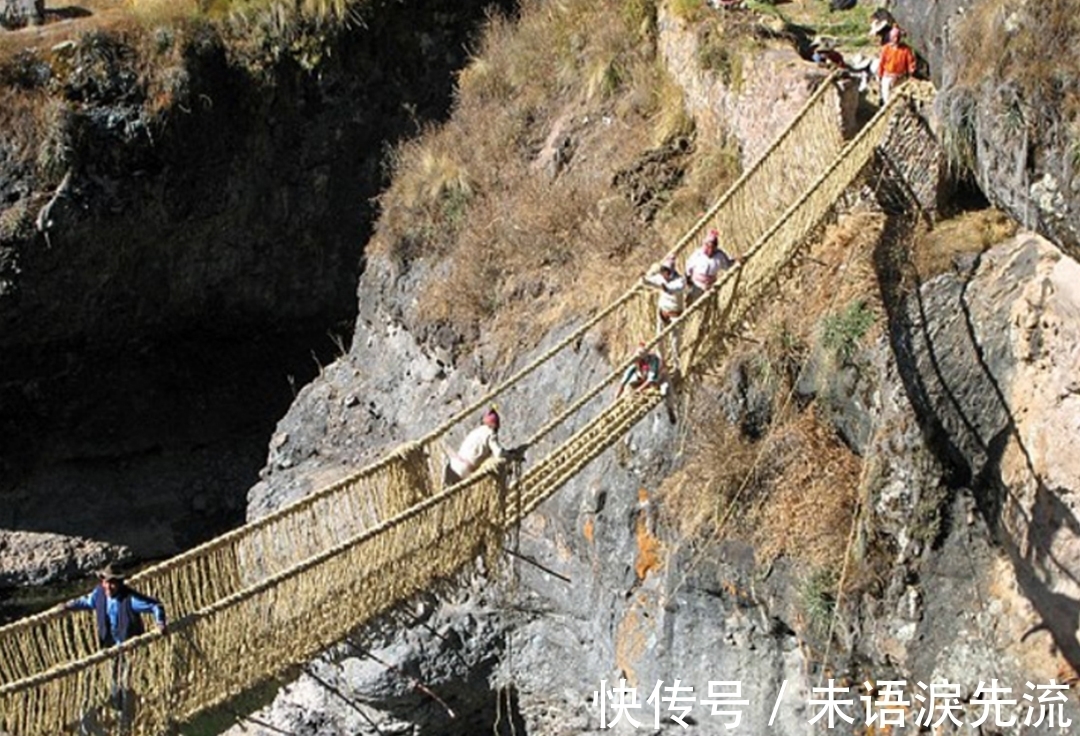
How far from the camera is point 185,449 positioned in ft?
73.6

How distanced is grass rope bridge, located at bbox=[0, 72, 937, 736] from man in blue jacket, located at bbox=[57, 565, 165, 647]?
0.19 meters

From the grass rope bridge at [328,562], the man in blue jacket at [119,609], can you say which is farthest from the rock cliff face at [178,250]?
the man in blue jacket at [119,609]

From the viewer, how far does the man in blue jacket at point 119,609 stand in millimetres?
10680

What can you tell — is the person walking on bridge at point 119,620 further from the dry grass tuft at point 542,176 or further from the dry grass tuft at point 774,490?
the dry grass tuft at point 542,176

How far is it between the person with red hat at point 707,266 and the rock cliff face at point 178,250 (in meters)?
8.02

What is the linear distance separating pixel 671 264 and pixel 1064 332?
2651 millimetres

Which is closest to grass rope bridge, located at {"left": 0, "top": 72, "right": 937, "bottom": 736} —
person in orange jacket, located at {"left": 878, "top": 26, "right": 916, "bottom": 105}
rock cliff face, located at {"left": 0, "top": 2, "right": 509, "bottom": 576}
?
person in orange jacket, located at {"left": 878, "top": 26, "right": 916, "bottom": 105}

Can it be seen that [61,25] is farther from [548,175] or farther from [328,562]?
[328,562]

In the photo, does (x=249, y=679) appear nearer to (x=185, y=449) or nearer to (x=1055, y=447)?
(x=1055, y=447)

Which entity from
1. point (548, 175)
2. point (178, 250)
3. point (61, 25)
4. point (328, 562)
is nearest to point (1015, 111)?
point (328, 562)

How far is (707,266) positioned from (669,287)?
294 millimetres

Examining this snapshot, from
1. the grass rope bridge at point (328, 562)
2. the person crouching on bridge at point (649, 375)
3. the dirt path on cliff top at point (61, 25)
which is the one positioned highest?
the dirt path on cliff top at point (61, 25)

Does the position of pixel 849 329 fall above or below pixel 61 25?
below

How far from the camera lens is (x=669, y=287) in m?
13.1
